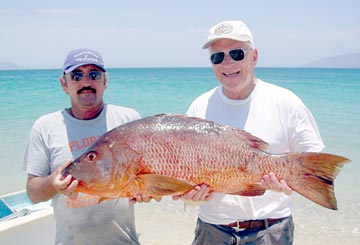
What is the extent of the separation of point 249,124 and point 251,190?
0.57 meters

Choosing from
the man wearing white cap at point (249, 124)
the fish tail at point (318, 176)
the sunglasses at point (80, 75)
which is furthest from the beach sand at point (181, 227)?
the fish tail at point (318, 176)

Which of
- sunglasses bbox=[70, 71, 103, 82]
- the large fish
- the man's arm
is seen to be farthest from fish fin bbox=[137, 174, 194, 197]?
sunglasses bbox=[70, 71, 103, 82]

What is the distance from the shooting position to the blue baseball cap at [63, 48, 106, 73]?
10.2 ft

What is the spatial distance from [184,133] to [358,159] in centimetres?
1031

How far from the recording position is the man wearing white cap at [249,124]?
2943 millimetres

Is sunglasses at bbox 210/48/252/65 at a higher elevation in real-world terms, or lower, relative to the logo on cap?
lower

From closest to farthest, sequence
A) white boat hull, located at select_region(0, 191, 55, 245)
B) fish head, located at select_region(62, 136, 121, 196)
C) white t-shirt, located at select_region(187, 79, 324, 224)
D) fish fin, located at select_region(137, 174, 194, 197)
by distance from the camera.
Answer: fish fin, located at select_region(137, 174, 194, 197) → fish head, located at select_region(62, 136, 121, 196) → white t-shirt, located at select_region(187, 79, 324, 224) → white boat hull, located at select_region(0, 191, 55, 245)

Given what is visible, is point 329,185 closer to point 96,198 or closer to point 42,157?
point 96,198

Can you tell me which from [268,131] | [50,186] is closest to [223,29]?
[268,131]

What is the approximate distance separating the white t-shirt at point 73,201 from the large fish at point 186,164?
45 centimetres

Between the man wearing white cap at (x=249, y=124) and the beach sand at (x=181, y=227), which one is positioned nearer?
the man wearing white cap at (x=249, y=124)

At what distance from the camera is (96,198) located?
307cm

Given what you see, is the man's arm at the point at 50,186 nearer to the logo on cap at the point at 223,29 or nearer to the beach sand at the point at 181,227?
the logo on cap at the point at 223,29

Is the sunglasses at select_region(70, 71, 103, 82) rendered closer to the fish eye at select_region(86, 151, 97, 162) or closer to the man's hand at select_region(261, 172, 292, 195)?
the fish eye at select_region(86, 151, 97, 162)
